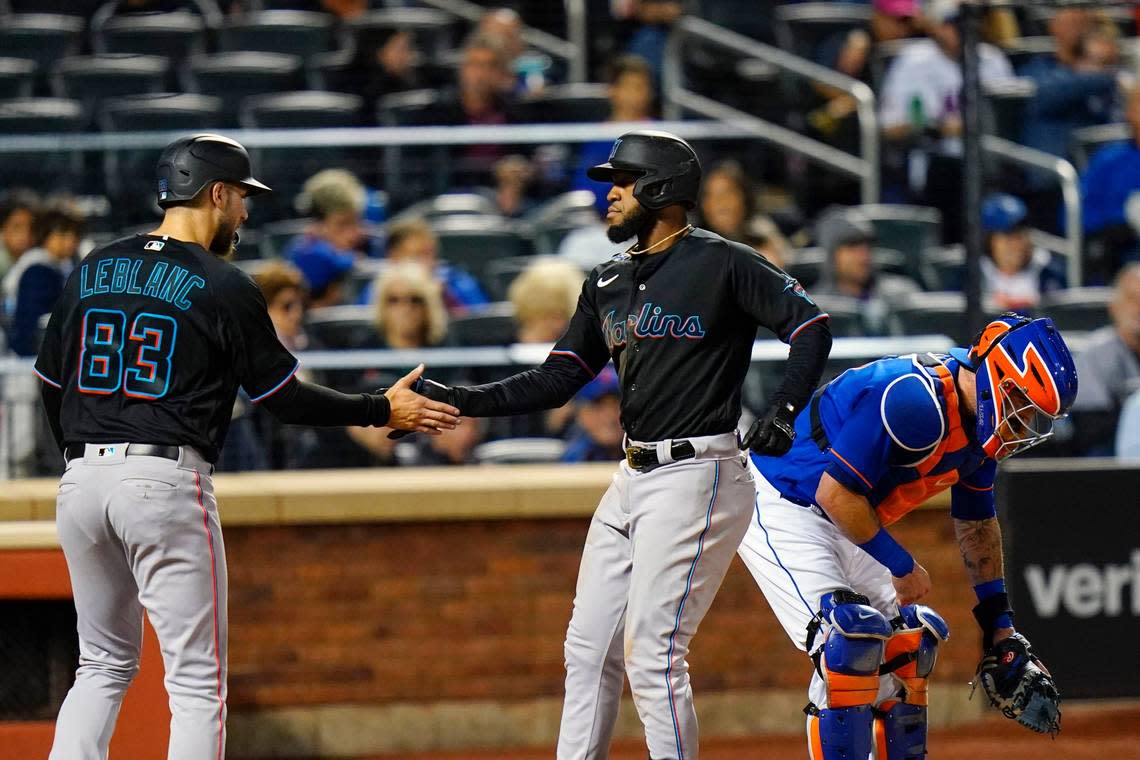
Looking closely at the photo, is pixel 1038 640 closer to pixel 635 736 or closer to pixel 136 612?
pixel 635 736

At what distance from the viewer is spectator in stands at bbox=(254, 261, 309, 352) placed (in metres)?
7.33

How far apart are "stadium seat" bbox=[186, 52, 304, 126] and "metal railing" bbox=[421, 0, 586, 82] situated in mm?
1406

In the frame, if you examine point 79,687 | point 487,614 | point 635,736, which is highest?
point 79,687

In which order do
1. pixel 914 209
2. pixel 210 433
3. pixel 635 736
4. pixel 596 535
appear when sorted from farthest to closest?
pixel 914 209 → pixel 635 736 → pixel 596 535 → pixel 210 433

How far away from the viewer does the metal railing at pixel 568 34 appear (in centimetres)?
1064

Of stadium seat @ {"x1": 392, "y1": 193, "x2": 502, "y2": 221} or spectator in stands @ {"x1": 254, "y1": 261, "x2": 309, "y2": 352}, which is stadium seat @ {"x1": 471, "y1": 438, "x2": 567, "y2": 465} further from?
stadium seat @ {"x1": 392, "y1": 193, "x2": 502, "y2": 221}

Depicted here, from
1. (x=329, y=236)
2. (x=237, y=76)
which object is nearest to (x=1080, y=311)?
(x=329, y=236)

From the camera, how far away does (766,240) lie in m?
8.54

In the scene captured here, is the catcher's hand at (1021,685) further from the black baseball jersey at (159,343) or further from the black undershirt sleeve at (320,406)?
the black baseball jersey at (159,343)

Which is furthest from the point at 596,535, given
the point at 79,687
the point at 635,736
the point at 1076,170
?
the point at 1076,170

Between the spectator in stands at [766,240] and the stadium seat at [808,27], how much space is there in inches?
110

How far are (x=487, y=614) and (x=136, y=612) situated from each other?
2139 millimetres

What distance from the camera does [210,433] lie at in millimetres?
4664

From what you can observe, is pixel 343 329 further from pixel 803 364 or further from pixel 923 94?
pixel 923 94
